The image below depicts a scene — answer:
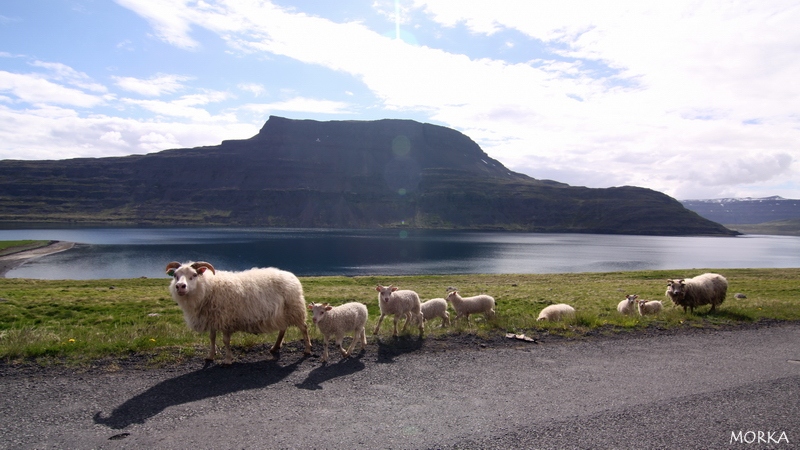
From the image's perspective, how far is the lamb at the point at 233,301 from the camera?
9898 mm

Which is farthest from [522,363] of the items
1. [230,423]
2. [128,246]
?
[128,246]

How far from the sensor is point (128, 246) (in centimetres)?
11469

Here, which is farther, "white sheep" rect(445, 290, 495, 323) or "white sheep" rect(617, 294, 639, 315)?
"white sheep" rect(617, 294, 639, 315)

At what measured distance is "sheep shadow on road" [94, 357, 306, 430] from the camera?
6853 millimetres

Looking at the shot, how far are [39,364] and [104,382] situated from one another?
1.87m

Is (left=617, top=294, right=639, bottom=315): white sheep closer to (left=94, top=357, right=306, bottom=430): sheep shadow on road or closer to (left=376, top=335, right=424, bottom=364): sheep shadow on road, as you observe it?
(left=376, top=335, right=424, bottom=364): sheep shadow on road

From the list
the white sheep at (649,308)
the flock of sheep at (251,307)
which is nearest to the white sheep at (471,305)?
the flock of sheep at (251,307)

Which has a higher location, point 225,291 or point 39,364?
point 225,291

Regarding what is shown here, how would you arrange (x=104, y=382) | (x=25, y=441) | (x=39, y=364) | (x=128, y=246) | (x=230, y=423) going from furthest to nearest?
(x=128, y=246)
(x=39, y=364)
(x=104, y=382)
(x=230, y=423)
(x=25, y=441)

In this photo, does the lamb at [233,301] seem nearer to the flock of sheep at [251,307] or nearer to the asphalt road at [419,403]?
the flock of sheep at [251,307]

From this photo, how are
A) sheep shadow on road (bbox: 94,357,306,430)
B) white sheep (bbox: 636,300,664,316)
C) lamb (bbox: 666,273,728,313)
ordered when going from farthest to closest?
white sheep (bbox: 636,300,664,316) < lamb (bbox: 666,273,728,313) < sheep shadow on road (bbox: 94,357,306,430)

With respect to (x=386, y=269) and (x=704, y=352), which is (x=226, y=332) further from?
(x=386, y=269)

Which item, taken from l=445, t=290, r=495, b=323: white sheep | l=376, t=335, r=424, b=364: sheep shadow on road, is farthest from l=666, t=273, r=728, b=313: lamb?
l=376, t=335, r=424, b=364: sheep shadow on road

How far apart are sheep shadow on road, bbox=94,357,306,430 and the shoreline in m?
76.4
